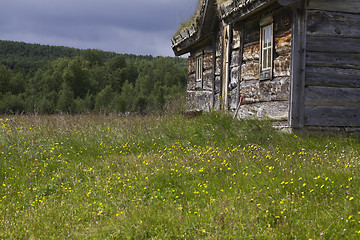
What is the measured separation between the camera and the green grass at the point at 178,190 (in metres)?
3.47

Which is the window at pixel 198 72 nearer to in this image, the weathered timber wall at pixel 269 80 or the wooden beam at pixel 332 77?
the weathered timber wall at pixel 269 80

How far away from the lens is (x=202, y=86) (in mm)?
13758

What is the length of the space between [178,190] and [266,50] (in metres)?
5.76

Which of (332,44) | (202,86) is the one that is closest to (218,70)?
Answer: (202,86)

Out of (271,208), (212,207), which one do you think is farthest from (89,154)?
(271,208)

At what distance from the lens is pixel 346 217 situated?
3303mm

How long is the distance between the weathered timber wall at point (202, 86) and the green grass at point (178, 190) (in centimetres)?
505

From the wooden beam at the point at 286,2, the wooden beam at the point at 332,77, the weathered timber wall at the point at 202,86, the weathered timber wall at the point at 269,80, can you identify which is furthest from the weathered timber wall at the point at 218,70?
the wooden beam at the point at 286,2

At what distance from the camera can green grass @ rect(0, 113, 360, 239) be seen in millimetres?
3471

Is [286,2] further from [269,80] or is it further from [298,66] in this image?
[269,80]

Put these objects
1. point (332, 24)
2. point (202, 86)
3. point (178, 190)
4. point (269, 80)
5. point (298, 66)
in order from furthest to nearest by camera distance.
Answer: point (202, 86) < point (269, 80) < point (332, 24) < point (298, 66) < point (178, 190)

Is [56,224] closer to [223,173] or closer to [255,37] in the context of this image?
[223,173]

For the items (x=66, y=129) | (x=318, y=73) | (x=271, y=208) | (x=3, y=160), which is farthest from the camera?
(x=66, y=129)

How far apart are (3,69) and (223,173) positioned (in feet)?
271
